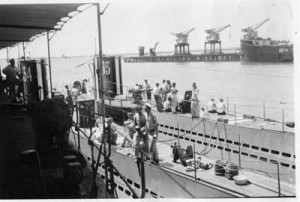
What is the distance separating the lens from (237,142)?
10.6 metres

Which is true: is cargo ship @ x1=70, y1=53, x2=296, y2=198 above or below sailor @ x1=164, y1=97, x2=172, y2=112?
below

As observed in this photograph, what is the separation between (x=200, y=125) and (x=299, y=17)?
7448mm

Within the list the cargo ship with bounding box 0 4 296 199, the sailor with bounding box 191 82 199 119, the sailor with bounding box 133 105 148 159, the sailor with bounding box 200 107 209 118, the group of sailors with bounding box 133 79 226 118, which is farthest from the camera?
the group of sailors with bounding box 133 79 226 118

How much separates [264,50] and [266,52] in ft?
1.39

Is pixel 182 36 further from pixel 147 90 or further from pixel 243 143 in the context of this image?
pixel 243 143

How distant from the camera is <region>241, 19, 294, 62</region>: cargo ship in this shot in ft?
159

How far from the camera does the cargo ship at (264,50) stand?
48312 millimetres

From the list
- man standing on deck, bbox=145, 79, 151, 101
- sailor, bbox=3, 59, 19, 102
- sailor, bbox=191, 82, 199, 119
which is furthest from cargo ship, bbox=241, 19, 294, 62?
sailor, bbox=3, 59, 19, 102

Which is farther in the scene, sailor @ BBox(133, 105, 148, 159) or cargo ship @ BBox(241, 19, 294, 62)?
cargo ship @ BBox(241, 19, 294, 62)

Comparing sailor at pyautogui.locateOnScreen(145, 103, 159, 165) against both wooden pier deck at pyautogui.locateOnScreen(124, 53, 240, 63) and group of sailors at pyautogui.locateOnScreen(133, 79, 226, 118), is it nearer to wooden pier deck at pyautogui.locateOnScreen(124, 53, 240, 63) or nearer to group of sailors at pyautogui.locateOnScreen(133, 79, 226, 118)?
group of sailors at pyautogui.locateOnScreen(133, 79, 226, 118)

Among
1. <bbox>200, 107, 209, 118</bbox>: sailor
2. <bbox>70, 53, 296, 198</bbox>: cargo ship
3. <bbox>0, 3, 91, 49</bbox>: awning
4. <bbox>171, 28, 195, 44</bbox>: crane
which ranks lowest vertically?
<bbox>70, 53, 296, 198</bbox>: cargo ship

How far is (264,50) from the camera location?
165 feet

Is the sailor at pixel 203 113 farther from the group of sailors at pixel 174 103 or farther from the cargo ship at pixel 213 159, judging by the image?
the cargo ship at pixel 213 159

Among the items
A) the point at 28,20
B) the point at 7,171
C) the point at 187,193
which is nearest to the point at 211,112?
the point at 187,193
